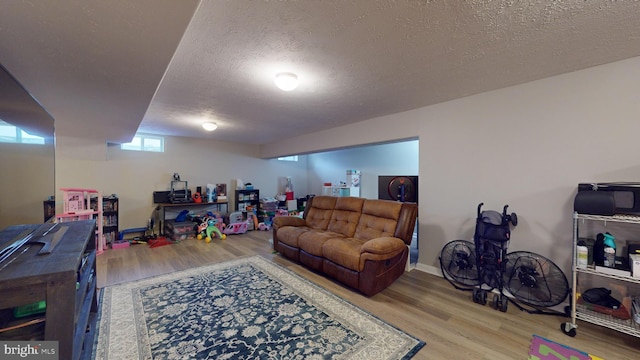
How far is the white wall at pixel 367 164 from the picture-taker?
5.29 meters

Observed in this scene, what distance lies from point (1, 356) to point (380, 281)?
8.43ft

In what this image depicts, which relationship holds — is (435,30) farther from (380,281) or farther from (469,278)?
(469,278)

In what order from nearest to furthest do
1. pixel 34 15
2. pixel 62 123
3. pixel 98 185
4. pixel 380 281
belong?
pixel 34 15 < pixel 380 281 < pixel 62 123 < pixel 98 185

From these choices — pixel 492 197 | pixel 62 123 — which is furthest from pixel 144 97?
pixel 492 197

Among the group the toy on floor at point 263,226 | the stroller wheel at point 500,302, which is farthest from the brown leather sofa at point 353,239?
the toy on floor at point 263,226

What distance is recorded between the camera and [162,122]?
392 centimetres

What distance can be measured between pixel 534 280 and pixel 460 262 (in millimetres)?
624

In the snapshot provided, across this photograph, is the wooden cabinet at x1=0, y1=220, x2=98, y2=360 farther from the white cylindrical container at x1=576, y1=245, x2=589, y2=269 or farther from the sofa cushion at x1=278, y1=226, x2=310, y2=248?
the white cylindrical container at x1=576, y1=245, x2=589, y2=269

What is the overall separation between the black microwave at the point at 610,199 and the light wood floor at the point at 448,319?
1.03m

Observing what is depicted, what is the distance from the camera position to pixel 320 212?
396cm

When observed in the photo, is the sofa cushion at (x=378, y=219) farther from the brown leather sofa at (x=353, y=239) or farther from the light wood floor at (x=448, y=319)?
the light wood floor at (x=448, y=319)

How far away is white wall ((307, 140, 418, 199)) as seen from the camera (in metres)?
5.29

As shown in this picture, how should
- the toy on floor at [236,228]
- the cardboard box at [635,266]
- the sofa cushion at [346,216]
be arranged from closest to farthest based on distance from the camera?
the cardboard box at [635,266]
the sofa cushion at [346,216]
the toy on floor at [236,228]

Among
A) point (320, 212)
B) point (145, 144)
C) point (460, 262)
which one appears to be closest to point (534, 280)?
point (460, 262)
